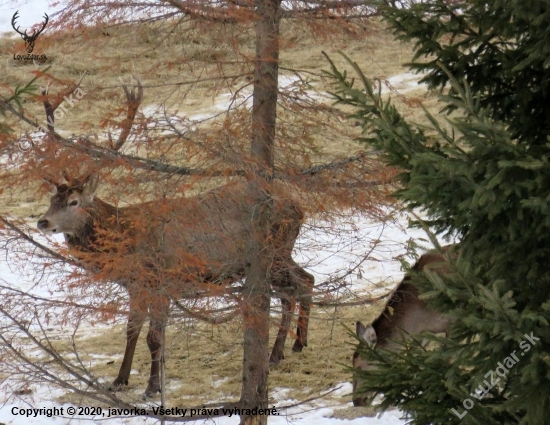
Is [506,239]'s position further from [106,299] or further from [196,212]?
[106,299]

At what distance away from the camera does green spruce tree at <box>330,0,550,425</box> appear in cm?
308

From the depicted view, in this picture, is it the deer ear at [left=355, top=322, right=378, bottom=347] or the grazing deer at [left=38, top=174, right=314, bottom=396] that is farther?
the deer ear at [left=355, top=322, right=378, bottom=347]

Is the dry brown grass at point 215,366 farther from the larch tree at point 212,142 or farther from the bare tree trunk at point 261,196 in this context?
the larch tree at point 212,142

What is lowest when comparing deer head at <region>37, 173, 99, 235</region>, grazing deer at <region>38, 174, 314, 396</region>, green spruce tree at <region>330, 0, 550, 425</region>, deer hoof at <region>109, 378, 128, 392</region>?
green spruce tree at <region>330, 0, 550, 425</region>

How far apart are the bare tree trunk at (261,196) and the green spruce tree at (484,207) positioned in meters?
1.59

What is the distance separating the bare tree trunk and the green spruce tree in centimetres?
159

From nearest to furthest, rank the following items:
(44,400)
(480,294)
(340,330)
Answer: (480,294), (44,400), (340,330)

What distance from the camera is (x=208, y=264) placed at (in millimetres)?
5484

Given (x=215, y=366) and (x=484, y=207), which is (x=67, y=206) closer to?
(x=215, y=366)

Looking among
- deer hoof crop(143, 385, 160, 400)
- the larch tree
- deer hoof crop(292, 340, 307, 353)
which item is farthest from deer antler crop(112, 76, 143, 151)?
deer hoof crop(292, 340, 307, 353)

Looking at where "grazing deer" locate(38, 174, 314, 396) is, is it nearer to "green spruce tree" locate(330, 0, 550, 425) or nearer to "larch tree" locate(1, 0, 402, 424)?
"larch tree" locate(1, 0, 402, 424)

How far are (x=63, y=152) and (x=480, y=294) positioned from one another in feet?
9.92

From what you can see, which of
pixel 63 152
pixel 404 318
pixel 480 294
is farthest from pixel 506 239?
pixel 404 318

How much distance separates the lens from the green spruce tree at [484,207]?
3.08 m
